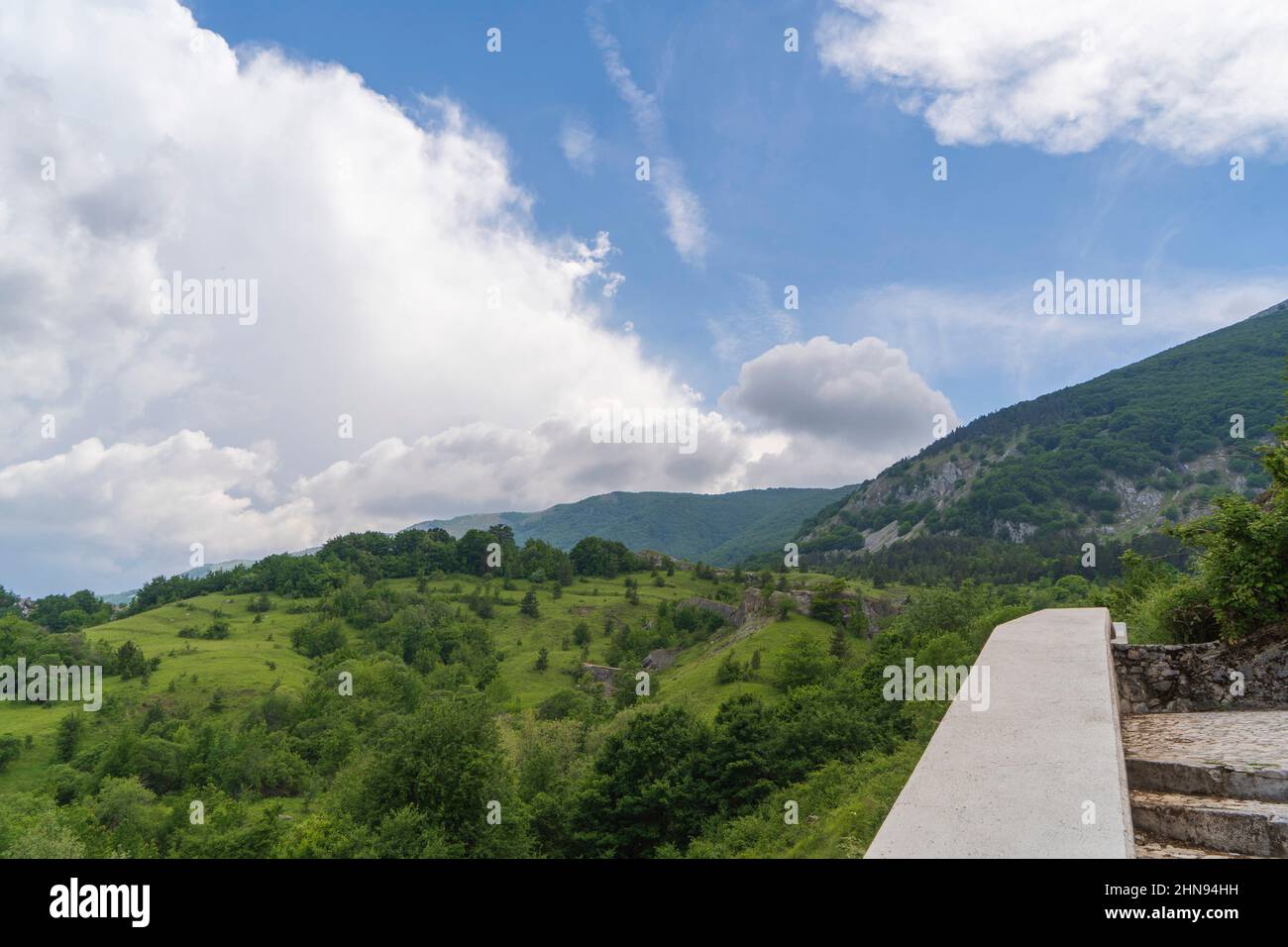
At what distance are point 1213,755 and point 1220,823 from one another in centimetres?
164

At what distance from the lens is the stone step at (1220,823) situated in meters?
4.21

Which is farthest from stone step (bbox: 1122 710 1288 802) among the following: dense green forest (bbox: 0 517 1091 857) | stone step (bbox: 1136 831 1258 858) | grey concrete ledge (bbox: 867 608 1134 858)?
dense green forest (bbox: 0 517 1091 857)

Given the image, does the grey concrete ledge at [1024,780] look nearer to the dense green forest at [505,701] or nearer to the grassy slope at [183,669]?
the dense green forest at [505,701]

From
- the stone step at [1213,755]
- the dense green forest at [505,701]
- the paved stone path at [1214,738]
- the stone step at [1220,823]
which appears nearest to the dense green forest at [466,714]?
the dense green forest at [505,701]

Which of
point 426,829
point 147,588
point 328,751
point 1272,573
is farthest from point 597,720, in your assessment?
point 147,588

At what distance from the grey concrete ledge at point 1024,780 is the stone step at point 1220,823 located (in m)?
0.60

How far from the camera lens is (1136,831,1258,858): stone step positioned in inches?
169

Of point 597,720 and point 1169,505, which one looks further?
point 1169,505

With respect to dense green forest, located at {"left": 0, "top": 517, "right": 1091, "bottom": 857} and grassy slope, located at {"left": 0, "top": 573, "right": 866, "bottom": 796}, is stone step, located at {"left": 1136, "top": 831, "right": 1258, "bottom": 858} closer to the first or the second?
dense green forest, located at {"left": 0, "top": 517, "right": 1091, "bottom": 857}

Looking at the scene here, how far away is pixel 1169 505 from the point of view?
192750mm

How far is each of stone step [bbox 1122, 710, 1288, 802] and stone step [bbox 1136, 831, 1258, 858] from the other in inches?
34.9

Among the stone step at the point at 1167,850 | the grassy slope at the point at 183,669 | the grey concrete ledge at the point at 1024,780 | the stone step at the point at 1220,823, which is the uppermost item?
the grey concrete ledge at the point at 1024,780
